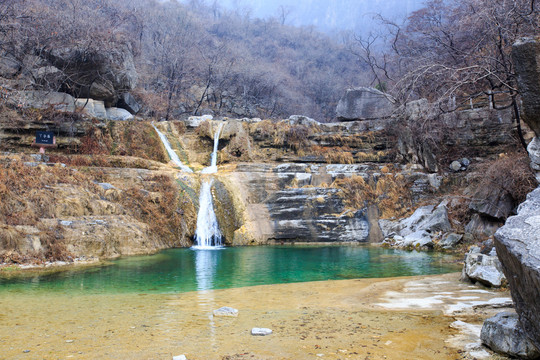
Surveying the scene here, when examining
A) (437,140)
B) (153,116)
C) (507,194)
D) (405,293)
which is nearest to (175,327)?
(405,293)

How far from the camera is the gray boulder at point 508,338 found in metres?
3.85

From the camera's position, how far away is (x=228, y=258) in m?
14.5

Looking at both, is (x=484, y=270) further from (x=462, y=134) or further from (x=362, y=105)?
(x=362, y=105)

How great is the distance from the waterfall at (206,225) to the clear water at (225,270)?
1.75 metres

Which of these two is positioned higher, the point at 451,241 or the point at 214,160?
the point at 214,160

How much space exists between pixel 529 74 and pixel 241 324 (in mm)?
4895

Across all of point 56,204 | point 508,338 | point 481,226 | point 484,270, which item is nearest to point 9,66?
point 56,204

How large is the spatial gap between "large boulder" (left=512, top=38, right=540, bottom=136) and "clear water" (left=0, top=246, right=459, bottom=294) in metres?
6.67

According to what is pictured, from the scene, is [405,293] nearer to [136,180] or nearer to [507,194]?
[507,194]

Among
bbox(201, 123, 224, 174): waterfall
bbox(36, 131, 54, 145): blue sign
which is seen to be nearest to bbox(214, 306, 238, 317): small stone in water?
bbox(201, 123, 224, 174): waterfall

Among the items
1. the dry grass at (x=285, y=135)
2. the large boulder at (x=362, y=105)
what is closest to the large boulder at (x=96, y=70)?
the dry grass at (x=285, y=135)

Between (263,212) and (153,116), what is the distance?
61.5ft

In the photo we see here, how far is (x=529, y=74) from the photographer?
194 inches

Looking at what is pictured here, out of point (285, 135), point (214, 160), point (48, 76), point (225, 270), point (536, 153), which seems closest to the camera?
point (536, 153)
